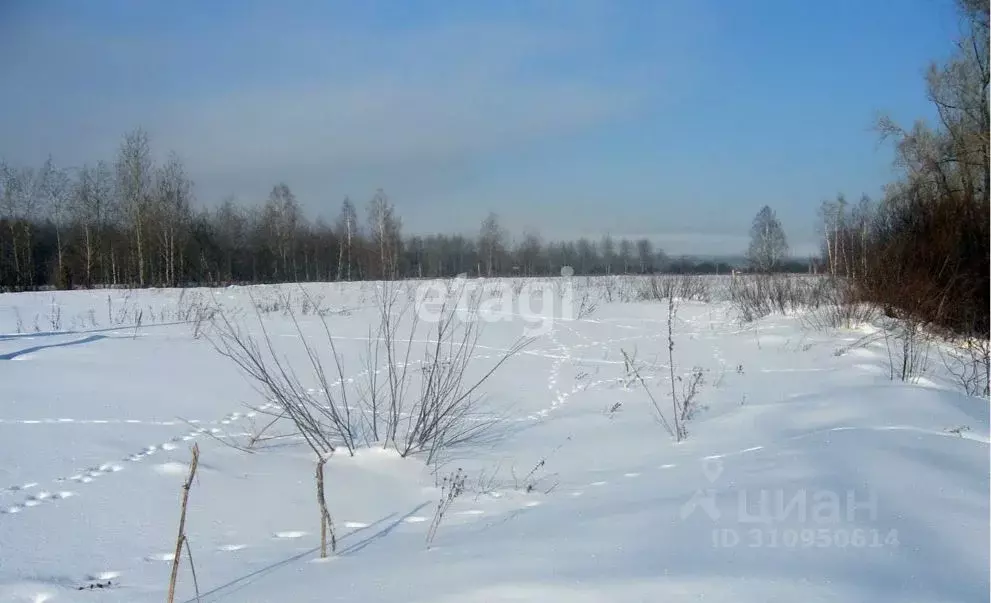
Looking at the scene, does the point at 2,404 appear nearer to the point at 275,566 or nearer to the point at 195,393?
the point at 195,393

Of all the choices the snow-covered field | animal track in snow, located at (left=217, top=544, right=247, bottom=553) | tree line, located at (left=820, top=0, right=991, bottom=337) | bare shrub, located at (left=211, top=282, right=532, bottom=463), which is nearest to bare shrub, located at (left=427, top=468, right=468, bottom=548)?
the snow-covered field

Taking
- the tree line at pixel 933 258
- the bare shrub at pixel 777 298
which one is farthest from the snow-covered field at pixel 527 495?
the bare shrub at pixel 777 298

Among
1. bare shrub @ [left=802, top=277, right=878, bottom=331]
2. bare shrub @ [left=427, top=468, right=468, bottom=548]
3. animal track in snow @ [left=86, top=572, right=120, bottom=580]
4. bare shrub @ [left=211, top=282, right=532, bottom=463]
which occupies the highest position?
bare shrub @ [left=802, top=277, right=878, bottom=331]

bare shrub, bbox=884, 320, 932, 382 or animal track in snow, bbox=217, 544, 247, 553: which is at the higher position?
bare shrub, bbox=884, 320, 932, 382

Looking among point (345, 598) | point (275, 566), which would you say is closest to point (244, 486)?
point (275, 566)

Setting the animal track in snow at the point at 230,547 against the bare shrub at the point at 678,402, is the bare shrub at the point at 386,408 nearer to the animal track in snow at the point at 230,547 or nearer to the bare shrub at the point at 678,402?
the animal track in snow at the point at 230,547

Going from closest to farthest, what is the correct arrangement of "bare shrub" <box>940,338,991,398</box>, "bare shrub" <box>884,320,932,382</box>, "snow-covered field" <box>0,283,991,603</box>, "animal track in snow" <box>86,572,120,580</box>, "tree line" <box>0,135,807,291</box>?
"snow-covered field" <box>0,283,991,603</box> → "animal track in snow" <box>86,572,120,580</box> → "bare shrub" <box>940,338,991,398</box> → "bare shrub" <box>884,320,932,382</box> → "tree line" <box>0,135,807,291</box>

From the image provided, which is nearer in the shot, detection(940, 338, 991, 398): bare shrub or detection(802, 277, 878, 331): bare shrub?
detection(940, 338, 991, 398): bare shrub

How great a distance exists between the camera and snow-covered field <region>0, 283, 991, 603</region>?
7.25ft

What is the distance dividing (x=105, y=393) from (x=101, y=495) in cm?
→ 244

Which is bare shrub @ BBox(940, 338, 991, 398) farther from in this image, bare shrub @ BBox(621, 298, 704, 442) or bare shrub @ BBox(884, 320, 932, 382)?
bare shrub @ BBox(621, 298, 704, 442)

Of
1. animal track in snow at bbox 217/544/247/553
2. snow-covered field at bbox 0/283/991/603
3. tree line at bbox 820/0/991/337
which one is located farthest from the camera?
tree line at bbox 820/0/991/337

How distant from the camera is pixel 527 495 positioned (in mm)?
3643

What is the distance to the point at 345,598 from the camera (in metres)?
2.20
